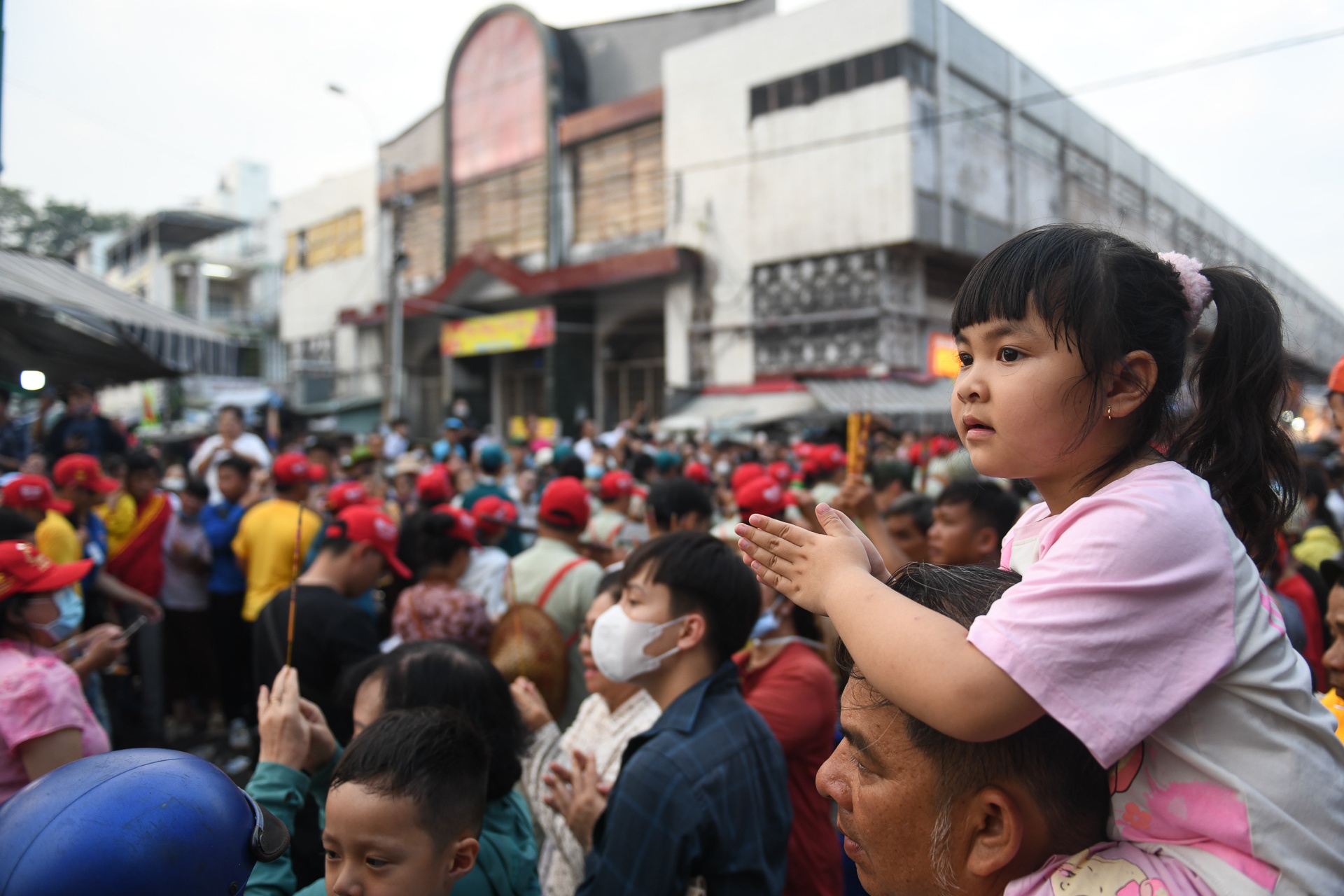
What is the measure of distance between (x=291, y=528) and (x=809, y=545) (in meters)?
4.60

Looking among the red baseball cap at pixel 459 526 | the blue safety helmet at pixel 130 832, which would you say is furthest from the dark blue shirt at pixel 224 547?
the blue safety helmet at pixel 130 832

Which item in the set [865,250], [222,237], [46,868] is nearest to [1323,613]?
[46,868]

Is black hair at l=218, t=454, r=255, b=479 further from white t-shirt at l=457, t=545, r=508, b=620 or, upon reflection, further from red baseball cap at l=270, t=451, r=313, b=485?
white t-shirt at l=457, t=545, r=508, b=620

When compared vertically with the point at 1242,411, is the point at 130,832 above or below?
below

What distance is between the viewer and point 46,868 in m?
1.00

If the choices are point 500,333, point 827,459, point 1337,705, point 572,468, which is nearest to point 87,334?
point 572,468

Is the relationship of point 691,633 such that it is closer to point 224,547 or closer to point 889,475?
point 889,475

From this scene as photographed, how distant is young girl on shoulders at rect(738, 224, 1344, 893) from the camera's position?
3.22ft

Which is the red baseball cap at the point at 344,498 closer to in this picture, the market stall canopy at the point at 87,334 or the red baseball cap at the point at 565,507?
the red baseball cap at the point at 565,507

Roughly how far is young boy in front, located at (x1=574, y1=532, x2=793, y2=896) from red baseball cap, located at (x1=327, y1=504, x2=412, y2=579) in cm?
180

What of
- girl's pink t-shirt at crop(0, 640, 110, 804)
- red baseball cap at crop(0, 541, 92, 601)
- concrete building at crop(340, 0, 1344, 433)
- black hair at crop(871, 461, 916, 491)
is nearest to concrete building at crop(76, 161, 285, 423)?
concrete building at crop(340, 0, 1344, 433)

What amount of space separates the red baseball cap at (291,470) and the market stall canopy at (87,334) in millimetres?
2657

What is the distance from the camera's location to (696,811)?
188cm

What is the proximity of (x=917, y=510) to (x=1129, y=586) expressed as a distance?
3.73 meters
